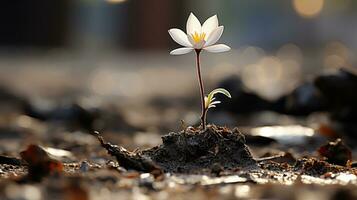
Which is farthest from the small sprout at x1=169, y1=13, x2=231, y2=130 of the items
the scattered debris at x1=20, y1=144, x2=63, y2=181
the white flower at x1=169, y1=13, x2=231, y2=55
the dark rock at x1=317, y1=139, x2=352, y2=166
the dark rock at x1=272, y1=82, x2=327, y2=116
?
the dark rock at x1=272, y1=82, x2=327, y2=116

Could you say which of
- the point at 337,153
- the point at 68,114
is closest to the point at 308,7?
the point at 68,114

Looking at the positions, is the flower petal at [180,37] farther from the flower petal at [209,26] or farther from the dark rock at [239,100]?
the dark rock at [239,100]

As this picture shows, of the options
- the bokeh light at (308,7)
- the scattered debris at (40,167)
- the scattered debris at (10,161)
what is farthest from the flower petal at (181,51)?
the bokeh light at (308,7)

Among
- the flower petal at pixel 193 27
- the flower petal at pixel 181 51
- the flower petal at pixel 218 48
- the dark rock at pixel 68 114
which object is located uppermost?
the flower petal at pixel 193 27

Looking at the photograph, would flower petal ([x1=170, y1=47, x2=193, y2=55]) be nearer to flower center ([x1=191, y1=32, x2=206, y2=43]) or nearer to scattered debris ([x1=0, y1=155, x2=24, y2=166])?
flower center ([x1=191, y1=32, x2=206, y2=43])

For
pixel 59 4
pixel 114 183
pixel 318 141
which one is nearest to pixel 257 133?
pixel 318 141

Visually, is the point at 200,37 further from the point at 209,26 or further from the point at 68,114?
the point at 68,114

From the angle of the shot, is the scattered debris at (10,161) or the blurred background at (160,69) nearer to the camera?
the scattered debris at (10,161)

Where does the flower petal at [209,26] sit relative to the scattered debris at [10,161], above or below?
above
